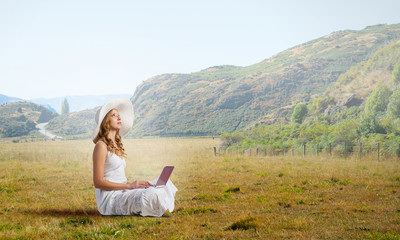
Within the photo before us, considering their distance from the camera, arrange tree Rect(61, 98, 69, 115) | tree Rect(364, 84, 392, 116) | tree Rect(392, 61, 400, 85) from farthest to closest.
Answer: tree Rect(61, 98, 69, 115) → tree Rect(392, 61, 400, 85) → tree Rect(364, 84, 392, 116)

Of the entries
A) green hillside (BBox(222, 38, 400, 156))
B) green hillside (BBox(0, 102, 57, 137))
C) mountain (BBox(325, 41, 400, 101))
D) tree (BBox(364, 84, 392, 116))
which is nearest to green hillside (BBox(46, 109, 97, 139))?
green hillside (BBox(0, 102, 57, 137))

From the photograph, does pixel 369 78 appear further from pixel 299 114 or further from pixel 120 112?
pixel 120 112

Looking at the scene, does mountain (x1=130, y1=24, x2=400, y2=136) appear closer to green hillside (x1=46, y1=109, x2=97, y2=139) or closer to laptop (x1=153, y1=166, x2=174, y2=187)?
green hillside (x1=46, y1=109, x2=97, y2=139)

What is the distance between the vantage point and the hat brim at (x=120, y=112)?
5.78 m

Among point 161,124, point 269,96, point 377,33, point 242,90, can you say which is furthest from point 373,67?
point 377,33

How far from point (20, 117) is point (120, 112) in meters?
93.1

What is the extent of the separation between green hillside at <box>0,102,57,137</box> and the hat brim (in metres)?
75.4

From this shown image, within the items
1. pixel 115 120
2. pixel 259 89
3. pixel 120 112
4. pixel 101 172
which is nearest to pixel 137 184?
pixel 101 172

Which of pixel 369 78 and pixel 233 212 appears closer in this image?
pixel 233 212

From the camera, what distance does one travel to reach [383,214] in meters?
6.91

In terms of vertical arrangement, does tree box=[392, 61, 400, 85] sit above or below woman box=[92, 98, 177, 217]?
above

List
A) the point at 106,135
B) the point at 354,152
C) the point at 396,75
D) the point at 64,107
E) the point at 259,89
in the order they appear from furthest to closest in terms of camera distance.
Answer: the point at 64,107
the point at 259,89
the point at 396,75
the point at 354,152
the point at 106,135

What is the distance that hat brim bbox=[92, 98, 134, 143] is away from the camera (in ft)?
19.0

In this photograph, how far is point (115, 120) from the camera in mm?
5934
